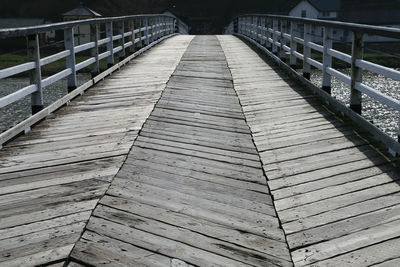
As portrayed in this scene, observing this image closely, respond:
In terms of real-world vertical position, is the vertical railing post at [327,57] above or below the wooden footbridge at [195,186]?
above

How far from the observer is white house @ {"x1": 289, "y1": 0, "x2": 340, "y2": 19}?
310 feet

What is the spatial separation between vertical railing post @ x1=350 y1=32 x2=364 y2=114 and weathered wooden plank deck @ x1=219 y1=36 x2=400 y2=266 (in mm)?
312

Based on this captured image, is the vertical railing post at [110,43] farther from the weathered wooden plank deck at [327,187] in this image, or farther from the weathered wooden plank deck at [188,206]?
the weathered wooden plank deck at [188,206]

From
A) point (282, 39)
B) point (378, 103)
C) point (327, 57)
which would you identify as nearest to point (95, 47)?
point (327, 57)

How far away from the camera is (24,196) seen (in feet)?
13.2

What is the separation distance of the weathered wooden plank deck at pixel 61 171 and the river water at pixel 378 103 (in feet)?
62.5

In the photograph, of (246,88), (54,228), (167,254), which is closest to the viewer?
(167,254)

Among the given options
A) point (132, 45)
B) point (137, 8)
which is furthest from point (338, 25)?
point (137, 8)

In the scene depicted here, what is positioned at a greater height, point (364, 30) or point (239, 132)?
point (364, 30)

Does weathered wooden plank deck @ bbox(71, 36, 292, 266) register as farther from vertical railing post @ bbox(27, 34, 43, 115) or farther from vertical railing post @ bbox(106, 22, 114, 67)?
vertical railing post @ bbox(106, 22, 114, 67)

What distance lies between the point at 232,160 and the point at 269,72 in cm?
724

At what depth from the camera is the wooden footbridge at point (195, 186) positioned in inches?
127

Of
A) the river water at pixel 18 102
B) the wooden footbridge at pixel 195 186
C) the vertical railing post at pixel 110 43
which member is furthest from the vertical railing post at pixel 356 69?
the river water at pixel 18 102

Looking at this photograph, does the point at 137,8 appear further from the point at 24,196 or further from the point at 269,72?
the point at 24,196
